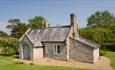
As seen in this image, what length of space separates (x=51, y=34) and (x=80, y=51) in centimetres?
739

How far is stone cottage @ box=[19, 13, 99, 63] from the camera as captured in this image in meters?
31.0

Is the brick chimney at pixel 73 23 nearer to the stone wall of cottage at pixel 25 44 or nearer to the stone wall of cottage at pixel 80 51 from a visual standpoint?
the stone wall of cottage at pixel 80 51

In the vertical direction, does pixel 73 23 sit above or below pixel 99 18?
below

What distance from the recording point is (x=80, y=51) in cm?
3138

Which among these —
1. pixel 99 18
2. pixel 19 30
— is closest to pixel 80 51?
pixel 19 30

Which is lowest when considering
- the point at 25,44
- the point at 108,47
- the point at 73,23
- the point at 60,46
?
the point at 108,47

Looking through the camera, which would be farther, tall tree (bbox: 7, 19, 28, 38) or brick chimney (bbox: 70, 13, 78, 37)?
tall tree (bbox: 7, 19, 28, 38)

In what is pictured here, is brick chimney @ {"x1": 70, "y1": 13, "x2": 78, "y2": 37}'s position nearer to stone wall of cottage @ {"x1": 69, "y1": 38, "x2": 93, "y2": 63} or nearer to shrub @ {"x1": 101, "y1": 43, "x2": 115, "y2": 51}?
stone wall of cottage @ {"x1": 69, "y1": 38, "x2": 93, "y2": 63}

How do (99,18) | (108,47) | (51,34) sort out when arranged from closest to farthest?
1. (51,34)
2. (108,47)
3. (99,18)

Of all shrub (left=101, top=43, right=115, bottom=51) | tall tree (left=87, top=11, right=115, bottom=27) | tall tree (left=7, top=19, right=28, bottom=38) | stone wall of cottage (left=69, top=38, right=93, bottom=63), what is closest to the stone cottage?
stone wall of cottage (left=69, top=38, right=93, bottom=63)

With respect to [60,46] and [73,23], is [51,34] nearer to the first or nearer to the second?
[60,46]

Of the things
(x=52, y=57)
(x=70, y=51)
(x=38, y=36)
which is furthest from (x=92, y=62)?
(x=38, y=36)

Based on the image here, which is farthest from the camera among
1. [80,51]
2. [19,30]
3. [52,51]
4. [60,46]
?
[19,30]

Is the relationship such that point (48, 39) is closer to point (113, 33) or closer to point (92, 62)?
point (92, 62)
